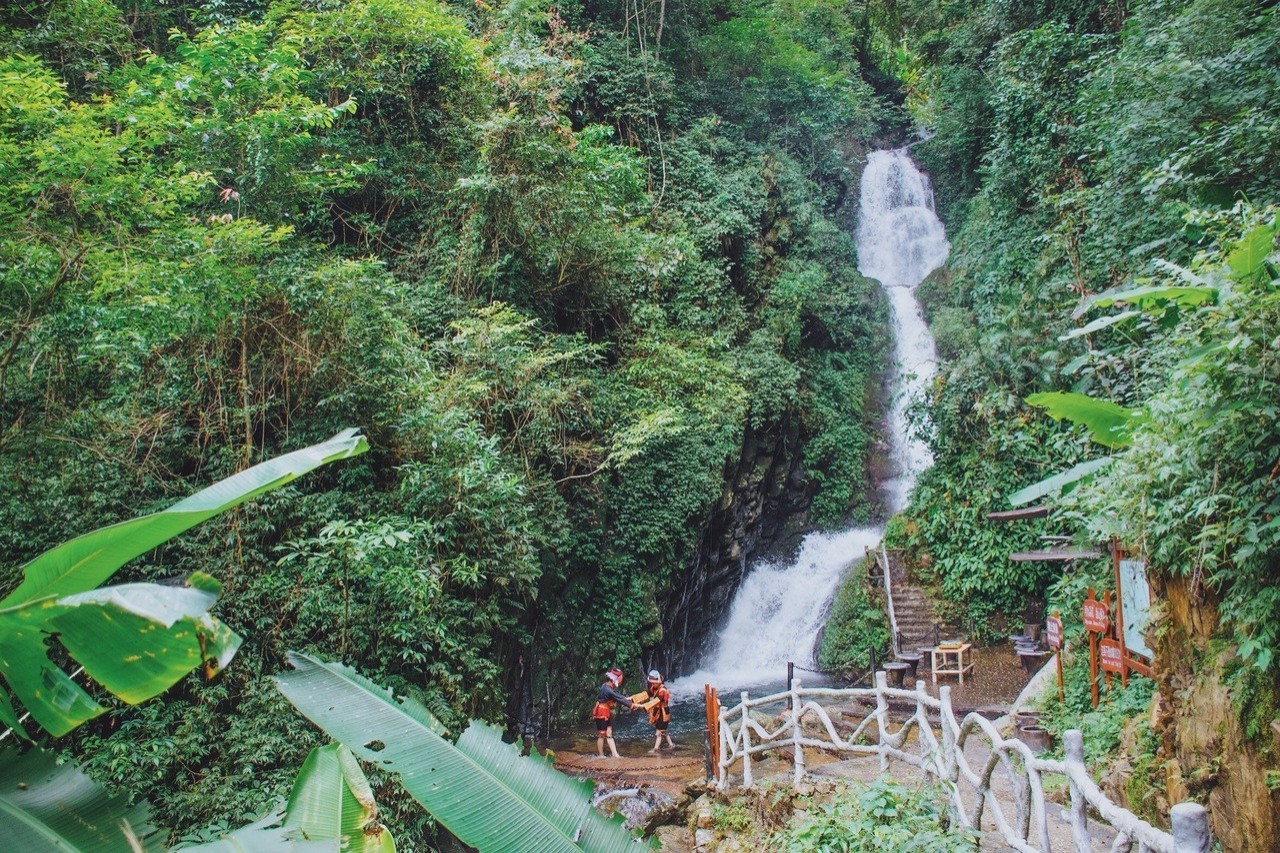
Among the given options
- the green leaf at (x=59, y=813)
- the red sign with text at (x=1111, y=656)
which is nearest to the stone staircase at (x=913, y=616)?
the red sign with text at (x=1111, y=656)

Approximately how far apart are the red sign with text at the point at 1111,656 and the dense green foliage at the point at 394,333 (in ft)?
20.2

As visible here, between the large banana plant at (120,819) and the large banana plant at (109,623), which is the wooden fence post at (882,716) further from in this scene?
the large banana plant at (109,623)

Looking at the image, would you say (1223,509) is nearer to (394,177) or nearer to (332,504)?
(332,504)

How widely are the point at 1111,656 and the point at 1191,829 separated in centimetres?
572

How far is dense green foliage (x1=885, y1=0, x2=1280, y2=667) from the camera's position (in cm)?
484

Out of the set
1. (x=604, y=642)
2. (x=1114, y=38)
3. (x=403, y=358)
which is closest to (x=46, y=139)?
(x=403, y=358)

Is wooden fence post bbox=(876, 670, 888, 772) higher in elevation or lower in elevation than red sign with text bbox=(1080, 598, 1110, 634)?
lower

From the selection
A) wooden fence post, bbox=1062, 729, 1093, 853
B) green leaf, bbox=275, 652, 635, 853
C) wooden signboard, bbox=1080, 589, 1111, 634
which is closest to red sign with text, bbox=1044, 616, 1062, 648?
wooden signboard, bbox=1080, 589, 1111, 634

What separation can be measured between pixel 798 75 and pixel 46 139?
1888cm

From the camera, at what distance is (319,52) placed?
1244 cm

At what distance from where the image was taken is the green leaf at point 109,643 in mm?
1479

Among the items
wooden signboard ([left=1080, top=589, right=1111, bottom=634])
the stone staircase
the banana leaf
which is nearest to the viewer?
the banana leaf

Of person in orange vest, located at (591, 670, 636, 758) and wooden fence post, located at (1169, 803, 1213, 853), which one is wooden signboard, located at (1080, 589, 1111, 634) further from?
wooden fence post, located at (1169, 803, 1213, 853)

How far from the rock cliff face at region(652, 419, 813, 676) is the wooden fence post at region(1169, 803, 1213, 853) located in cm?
1161
